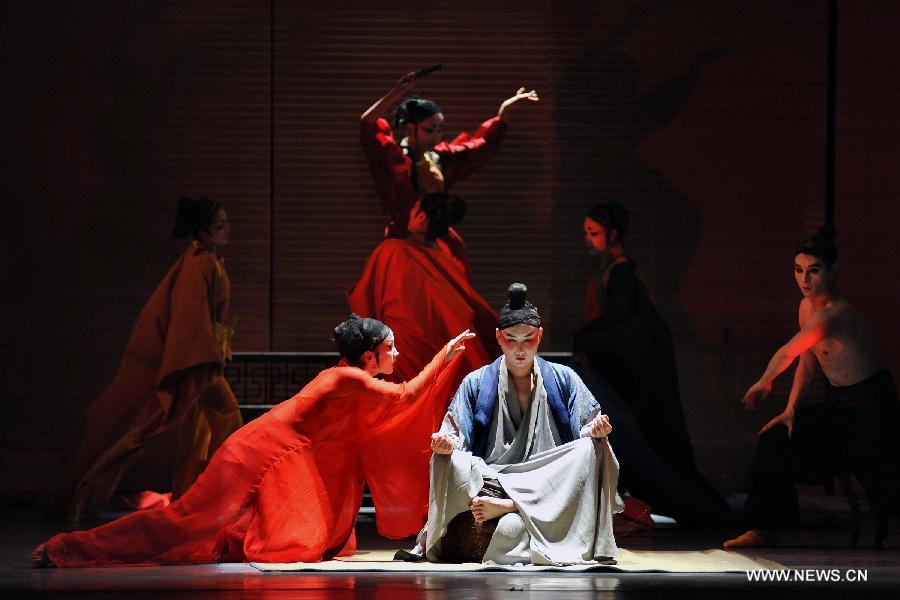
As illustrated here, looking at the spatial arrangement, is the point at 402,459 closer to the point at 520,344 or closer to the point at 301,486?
the point at 301,486

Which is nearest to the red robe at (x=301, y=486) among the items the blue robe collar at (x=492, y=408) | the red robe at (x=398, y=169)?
the blue robe collar at (x=492, y=408)

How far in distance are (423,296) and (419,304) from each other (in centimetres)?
4

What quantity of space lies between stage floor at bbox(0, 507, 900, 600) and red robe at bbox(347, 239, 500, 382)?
1.60 meters

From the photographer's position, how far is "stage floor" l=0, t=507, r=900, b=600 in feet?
16.8

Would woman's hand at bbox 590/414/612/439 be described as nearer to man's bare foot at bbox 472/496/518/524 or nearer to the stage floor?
man's bare foot at bbox 472/496/518/524

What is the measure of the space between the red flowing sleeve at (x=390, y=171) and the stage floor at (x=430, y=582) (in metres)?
2.17

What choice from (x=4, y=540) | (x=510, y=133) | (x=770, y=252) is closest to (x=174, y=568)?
(x=4, y=540)

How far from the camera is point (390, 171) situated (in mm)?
7293

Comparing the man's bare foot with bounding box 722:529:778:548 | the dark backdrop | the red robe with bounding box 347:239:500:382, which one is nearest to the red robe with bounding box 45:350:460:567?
the red robe with bounding box 347:239:500:382

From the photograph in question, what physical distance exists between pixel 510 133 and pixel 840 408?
2.59 meters

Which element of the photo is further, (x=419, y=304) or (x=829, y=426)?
(x=419, y=304)

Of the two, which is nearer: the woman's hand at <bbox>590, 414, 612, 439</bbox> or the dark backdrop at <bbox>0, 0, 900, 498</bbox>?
the woman's hand at <bbox>590, 414, 612, 439</bbox>

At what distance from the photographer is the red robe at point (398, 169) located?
7270mm

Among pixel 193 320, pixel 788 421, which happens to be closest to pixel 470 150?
pixel 193 320
